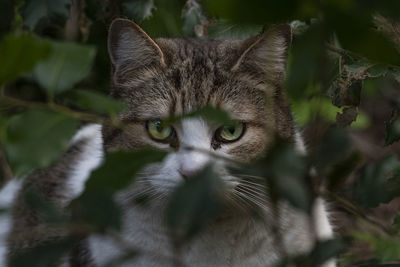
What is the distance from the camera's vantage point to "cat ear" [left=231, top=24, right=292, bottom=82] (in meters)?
1.69

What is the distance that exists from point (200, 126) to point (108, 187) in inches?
36.4

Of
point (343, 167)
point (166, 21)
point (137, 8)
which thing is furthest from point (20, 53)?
point (166, 21)

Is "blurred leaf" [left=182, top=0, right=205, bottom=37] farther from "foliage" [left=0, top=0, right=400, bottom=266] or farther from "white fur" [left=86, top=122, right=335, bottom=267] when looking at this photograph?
"foliage" [left=0, top=0, right=400, bottom=266]

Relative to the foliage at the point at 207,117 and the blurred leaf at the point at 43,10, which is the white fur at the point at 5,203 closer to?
the blurred leaf at the point at 43,10

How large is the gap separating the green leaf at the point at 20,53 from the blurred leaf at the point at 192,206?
0.24m

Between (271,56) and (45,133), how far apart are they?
3.96 feet

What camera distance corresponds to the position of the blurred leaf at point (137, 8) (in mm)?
2100

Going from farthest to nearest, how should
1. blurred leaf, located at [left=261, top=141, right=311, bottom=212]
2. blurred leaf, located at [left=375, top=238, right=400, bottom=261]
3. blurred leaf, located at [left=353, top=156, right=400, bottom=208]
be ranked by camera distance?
blurred leaf, located at [left=375, top=238, right=400, bottom=261] < blurred leaf, located at [left=353, top=156, right=400, bottom=208] < blurred leaf, located at [left=261, top=141, right=311, bottom=212]

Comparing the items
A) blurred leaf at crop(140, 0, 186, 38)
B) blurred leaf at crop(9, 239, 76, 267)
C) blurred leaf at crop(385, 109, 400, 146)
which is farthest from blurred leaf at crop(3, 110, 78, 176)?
blurred leaf at crop(140, 0, 186, 38)

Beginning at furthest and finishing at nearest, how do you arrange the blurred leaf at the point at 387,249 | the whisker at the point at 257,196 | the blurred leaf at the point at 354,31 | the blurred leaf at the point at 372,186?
the whisker at the point at 257,196 < the blurred leaf at the point at 387,249 < the blurred leaf at the point at 372,186 < the blurred leaf at the point at 354,31

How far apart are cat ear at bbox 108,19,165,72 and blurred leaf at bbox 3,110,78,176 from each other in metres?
1.10

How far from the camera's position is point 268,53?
1756 mm

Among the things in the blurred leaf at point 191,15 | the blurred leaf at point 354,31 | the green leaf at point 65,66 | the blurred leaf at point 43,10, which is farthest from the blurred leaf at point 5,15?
the blurred leaf at point 354,31

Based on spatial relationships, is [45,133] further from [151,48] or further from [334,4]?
[151,48]
